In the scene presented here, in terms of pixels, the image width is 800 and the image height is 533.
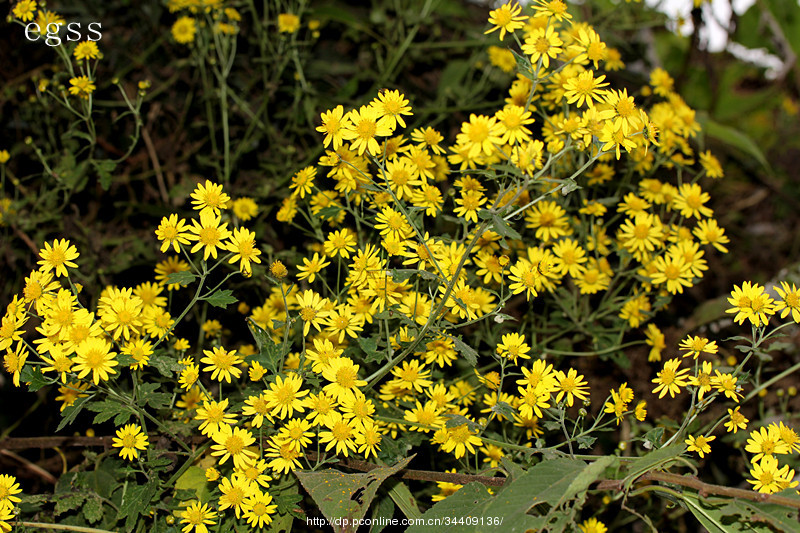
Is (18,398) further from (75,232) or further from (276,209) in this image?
(276,209)

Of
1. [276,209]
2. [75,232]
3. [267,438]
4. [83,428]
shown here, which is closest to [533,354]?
[267,438]

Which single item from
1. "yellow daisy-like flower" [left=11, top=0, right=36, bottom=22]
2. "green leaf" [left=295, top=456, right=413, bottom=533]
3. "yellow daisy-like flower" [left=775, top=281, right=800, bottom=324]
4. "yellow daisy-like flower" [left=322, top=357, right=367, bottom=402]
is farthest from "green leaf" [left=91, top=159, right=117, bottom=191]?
"yellow daisy-like flower" [left=775, top=281, right=800, bottom=324]

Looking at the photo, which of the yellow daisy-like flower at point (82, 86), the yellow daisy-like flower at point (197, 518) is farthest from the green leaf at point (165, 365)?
the yellow daisy-like flower at point (82, 86)

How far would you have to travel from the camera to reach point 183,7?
7.48 feet

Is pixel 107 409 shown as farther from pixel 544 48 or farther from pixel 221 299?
pixel 544 48

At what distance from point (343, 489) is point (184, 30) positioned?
1696 millimetres

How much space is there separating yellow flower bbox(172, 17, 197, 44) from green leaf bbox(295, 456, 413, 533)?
1.59 metres

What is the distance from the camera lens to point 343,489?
1.39m

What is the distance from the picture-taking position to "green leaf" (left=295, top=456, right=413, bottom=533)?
Answer: 1331 mm

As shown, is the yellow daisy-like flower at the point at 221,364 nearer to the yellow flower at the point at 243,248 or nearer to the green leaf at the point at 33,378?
the yellow flower at the point at 243,248

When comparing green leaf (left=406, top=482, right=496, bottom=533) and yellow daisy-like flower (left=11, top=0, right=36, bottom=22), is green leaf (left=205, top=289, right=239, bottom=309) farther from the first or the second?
yellow daisy-like flower (left=11, top=0, right=36, bottom=22)

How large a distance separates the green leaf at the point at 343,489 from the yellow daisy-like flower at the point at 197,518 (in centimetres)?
22

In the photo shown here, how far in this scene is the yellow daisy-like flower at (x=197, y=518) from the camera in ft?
4.66

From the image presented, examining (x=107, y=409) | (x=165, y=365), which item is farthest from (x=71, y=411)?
(x=165, y=365)
